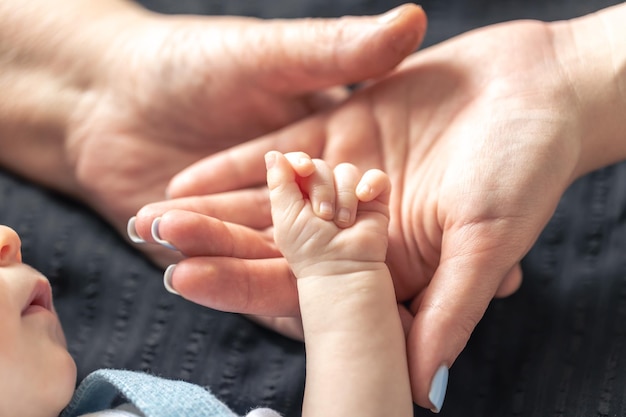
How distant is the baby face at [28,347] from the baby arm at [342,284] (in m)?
0.28

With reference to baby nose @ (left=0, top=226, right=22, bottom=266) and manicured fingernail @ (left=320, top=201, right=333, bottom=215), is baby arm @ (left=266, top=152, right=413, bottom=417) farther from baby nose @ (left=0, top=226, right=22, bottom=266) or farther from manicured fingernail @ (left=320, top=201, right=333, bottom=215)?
baby nose @ (left=0, top=226, right=22, bottom=266)

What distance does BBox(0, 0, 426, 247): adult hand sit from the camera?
3.15ft

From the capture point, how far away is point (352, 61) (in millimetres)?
926

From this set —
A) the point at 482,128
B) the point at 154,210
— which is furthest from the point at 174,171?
the point at 482,128

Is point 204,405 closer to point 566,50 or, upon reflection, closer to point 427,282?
point 427,282

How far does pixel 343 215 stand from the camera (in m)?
0.74

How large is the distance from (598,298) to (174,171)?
624 mm

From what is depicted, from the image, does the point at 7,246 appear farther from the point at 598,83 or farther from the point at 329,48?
the point at 598,83

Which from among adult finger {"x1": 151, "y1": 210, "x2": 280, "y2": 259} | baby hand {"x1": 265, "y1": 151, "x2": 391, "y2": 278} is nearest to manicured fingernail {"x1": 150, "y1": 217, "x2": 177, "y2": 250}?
adult finger {"x1": 151, "y1": 210, "x2": 280, "y2": 259}

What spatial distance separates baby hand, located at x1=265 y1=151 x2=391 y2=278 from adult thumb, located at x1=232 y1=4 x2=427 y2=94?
0.23 m

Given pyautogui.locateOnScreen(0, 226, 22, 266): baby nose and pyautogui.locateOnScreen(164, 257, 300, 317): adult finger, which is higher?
pyautogui.locateOnScreen(0, 226, 22, 266): baby nose

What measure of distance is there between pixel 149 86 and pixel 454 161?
474 mm

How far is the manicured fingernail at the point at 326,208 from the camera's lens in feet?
2.41

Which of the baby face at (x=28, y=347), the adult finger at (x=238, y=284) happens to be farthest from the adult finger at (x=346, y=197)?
the baby face at (x=28, y=347)
